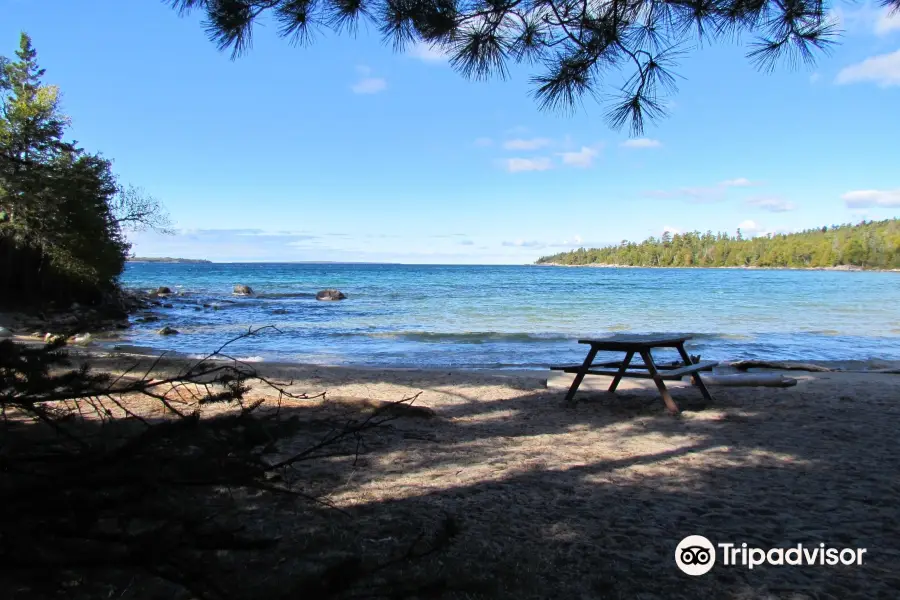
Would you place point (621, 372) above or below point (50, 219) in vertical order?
below

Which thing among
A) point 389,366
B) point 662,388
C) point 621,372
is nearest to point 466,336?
point 389,366

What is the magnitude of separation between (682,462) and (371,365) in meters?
7.72

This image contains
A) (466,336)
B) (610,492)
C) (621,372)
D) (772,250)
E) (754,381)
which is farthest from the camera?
(772,250)

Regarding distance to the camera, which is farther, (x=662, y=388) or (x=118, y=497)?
(x=662, y=388)

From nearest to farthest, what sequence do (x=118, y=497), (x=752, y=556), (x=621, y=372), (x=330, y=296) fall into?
(x=118, y=497)
(x=752, y=556)
(x=621, y=372)
(x=330, y=296)

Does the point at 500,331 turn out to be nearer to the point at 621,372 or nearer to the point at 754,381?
the point at 754,381

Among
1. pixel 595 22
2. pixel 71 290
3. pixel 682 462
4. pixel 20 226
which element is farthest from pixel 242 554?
pixel 71 290

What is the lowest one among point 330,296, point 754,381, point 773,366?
point 330,296

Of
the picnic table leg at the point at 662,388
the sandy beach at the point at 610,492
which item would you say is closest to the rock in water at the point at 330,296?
the sandy beach at the point at 610,492

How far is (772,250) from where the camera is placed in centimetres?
14388

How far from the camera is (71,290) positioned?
21.0 meters

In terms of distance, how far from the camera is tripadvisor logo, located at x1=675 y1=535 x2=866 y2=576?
282 centimetres

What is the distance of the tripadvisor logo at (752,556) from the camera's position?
9.24ft

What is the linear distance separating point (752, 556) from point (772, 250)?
16463cm
